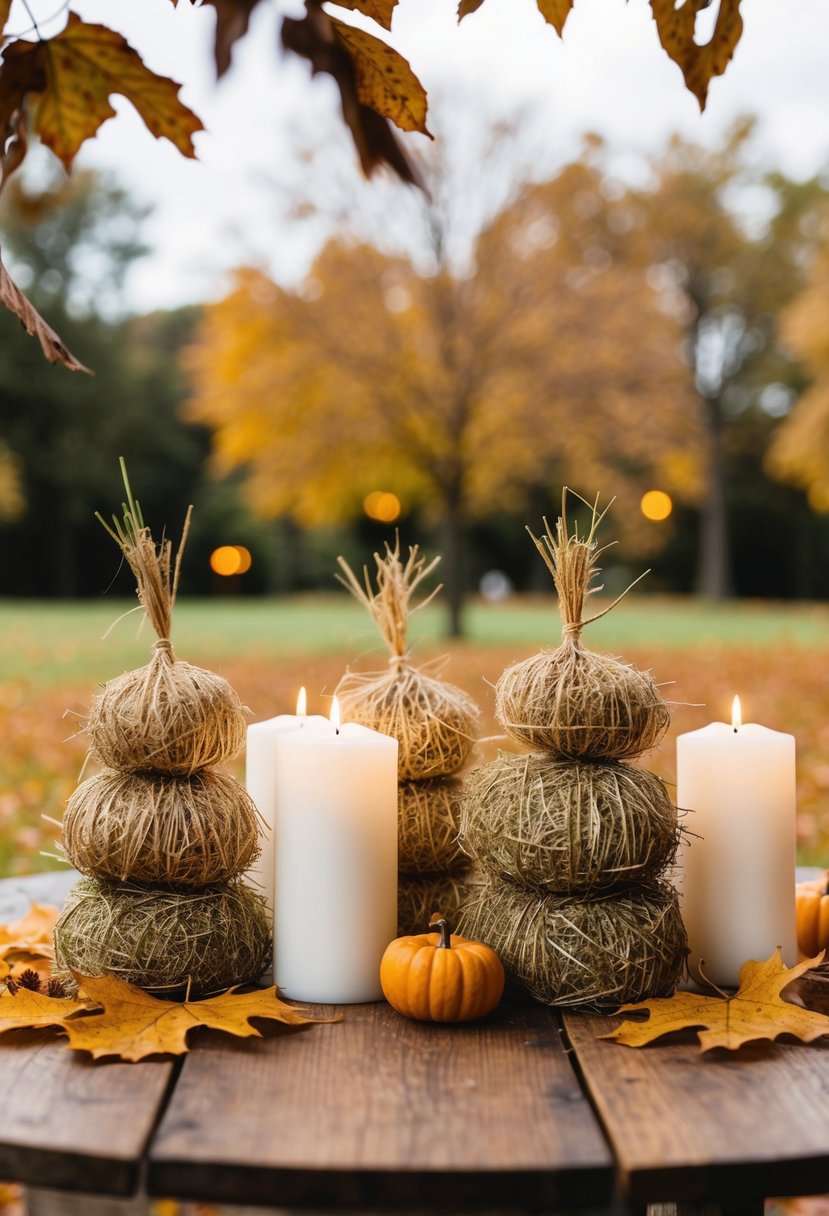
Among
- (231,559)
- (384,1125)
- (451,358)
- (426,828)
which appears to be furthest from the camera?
(231,559)

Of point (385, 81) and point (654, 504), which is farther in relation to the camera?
point (654, 504)

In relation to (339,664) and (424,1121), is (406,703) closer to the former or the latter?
(424,1121)

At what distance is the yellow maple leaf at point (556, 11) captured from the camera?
123cm

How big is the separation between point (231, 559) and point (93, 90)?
30.2 metres

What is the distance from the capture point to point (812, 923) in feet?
5.58

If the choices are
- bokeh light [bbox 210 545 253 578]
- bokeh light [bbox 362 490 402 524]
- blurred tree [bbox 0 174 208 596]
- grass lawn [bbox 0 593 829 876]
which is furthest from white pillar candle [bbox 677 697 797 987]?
bokeh light [bbox 210 545 253 578]

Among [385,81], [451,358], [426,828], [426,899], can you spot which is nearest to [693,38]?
[385,81]

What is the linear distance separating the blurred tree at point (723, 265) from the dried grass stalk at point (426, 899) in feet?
83.3

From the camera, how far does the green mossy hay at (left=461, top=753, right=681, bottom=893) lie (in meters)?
1.38

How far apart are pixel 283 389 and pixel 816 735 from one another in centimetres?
903

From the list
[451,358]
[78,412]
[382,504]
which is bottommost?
[451,358]

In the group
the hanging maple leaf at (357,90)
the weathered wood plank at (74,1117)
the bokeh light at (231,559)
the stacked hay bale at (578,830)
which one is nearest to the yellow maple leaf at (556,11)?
the hanging maple leaf at (357,90)

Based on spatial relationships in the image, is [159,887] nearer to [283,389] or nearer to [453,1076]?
[453,1076]

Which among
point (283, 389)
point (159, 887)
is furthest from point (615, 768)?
point (283, 389)
